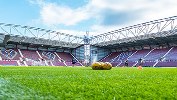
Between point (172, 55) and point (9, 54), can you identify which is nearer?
point (172, 55)

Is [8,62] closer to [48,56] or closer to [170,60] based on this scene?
[48,56]

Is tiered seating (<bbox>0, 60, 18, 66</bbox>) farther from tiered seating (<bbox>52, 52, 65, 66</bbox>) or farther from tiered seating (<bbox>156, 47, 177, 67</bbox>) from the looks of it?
tiered seating (<bbox>156, 47, 177, 67</bbox>)

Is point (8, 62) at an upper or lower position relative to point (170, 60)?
lower

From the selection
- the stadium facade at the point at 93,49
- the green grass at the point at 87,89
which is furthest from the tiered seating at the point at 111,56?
the green grass at the point at 87,89

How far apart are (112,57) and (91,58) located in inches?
198

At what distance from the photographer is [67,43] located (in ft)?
177

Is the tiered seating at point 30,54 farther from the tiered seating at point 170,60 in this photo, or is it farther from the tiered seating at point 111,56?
the tiered seating at point 170,60

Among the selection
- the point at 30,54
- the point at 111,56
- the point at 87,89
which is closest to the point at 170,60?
the point at 111,56

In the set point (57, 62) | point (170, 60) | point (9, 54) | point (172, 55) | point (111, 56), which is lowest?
point (57, 62)

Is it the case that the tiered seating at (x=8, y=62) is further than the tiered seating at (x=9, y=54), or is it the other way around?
the tiered seating at (x=9, y=54)

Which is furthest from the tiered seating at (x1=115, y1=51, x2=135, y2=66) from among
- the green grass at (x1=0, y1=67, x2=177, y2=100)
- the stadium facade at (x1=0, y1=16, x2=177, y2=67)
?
the green grass at (x1=0, y1=67, x2=177, y2=100)

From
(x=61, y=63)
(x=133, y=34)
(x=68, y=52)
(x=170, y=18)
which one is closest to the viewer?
(x=170, y=18)

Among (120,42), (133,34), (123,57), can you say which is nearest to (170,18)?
(133,34)

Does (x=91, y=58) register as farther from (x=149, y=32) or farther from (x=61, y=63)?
(x=149, y=32)
